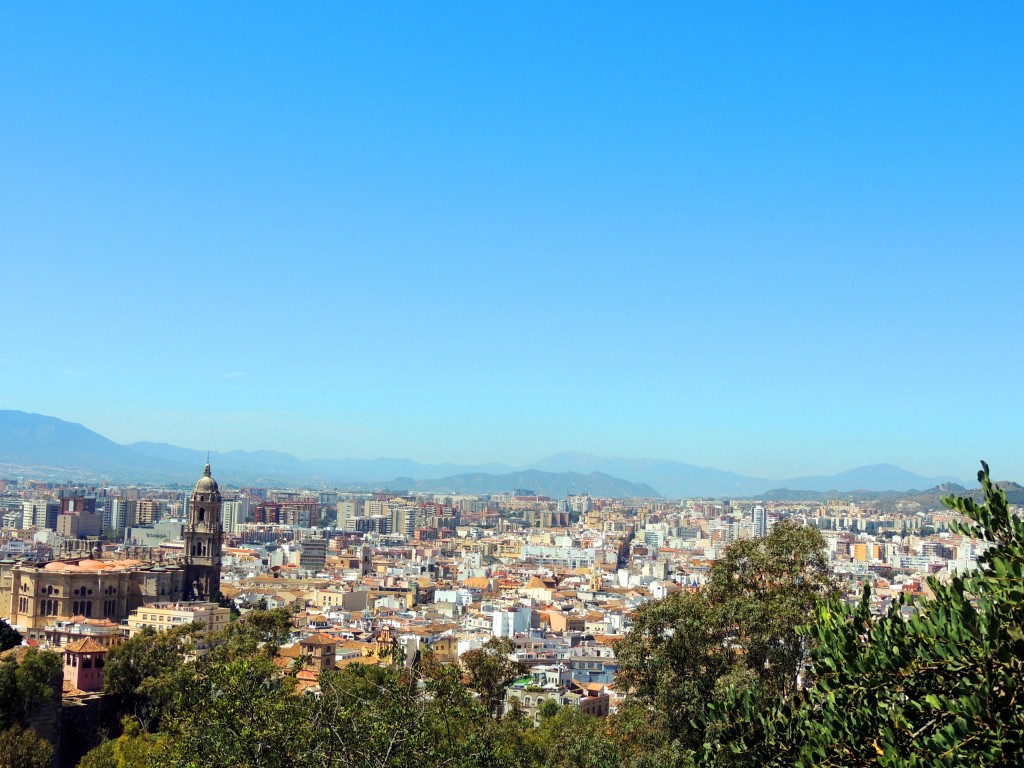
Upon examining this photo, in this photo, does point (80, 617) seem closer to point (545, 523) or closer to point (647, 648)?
point (647, 648)

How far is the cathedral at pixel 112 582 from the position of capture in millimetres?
40312

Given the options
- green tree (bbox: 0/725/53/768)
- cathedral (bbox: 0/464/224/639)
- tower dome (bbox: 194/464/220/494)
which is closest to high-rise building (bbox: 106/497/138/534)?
cathedral (bbox: 0/464/224/639)

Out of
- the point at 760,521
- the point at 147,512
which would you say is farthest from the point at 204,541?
the point at 760,521

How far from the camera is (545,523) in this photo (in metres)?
158

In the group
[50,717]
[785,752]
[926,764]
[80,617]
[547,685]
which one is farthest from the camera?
[80,617]

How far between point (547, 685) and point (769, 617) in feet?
70.6

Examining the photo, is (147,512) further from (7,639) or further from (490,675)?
(490,675)

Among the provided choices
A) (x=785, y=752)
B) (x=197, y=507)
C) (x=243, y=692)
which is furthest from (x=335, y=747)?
(x=197, y=507)

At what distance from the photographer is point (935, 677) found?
634cm

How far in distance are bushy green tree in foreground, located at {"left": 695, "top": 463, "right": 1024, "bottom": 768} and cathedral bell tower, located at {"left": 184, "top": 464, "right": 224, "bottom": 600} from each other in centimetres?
4030

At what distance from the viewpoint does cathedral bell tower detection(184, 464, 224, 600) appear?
45312 mm

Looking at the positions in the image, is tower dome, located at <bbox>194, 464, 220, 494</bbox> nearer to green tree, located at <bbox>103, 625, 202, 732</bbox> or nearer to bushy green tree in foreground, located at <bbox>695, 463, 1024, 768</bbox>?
green tree, located at <bbox>103, 625, 202, 732</bbox>

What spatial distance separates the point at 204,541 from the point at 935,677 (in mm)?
42005

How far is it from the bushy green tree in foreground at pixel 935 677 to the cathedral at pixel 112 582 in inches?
1347
